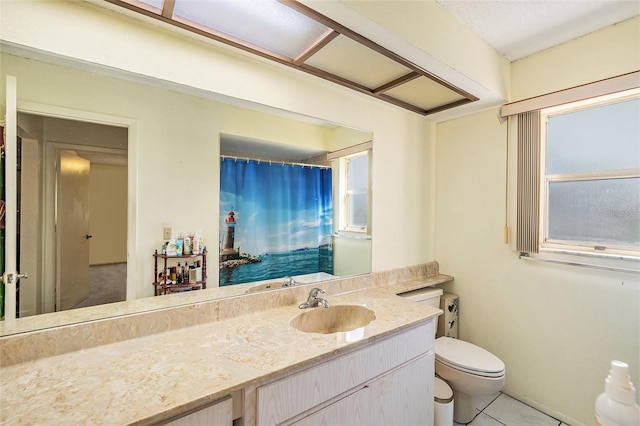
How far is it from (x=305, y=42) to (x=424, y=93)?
992mm

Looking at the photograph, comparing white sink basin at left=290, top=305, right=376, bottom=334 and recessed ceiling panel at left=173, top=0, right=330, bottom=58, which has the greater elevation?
recessed ceiling panel at left=173, top=0, right=330, bottom=58

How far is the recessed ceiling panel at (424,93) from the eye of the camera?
1748mm

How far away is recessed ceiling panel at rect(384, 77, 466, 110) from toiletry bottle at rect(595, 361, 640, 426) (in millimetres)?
1661

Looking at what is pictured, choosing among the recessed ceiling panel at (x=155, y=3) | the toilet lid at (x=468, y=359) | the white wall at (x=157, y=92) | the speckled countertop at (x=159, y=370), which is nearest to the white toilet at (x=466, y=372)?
the toilet lid at (x=468, y=359)

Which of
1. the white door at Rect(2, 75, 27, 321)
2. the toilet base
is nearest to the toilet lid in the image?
the toilet base

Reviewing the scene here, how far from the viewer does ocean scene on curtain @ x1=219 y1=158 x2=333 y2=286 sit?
1411 millimetres

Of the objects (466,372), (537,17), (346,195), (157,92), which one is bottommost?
(466,372)

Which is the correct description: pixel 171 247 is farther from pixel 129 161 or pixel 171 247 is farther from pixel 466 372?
pixel 466 372

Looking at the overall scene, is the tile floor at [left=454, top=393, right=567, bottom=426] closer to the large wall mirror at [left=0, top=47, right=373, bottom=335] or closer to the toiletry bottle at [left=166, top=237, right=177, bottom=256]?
the large wall mirror at [left=0, top=47, right=373, bottom=335]

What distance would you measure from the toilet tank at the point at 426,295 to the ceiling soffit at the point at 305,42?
144cm

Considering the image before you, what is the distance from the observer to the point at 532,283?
179 centimetres

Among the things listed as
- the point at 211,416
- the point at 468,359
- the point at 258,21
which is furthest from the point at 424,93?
the point at 211,416

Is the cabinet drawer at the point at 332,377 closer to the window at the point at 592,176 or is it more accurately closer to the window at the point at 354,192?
the window at the point at 354,192

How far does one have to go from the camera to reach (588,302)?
1571 mm
